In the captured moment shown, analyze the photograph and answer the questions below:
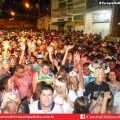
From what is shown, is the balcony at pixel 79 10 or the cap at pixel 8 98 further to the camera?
the balcony at pixel 79 10

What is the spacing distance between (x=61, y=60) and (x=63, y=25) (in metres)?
29.1

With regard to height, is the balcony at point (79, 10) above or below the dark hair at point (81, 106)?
above

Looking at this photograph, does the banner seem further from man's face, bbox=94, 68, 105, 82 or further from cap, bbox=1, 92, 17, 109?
man's face, bbox=94, 68, 105, 82

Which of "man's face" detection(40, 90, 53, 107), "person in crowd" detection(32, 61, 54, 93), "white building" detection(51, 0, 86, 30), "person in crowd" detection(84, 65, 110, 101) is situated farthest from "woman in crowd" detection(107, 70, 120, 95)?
"white building" detection(51, 0, 86, 30)

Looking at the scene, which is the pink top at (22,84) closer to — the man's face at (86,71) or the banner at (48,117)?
the man's face at (86,71)

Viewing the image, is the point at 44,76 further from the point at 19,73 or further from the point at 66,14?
the point at 66,14

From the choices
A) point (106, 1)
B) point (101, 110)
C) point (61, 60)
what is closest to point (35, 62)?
point (61, 60)

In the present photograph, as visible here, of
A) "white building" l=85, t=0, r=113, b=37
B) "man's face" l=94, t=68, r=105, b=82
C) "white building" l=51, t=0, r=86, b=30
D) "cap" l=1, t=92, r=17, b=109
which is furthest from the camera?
"white building" l=51, t=0, r=86, b=30

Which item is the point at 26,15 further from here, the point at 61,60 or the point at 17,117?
the point at 17,117

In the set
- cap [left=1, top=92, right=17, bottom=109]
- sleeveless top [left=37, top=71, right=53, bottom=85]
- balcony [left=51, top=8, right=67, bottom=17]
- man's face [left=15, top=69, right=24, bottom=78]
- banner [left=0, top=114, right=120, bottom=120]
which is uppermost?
balcony [left=51, top=8, right=67, bottom=17]

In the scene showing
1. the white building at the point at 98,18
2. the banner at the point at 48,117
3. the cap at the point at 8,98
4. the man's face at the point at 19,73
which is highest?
the white building at the point at 98,18

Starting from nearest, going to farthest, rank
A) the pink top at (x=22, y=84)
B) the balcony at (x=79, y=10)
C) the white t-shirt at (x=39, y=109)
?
the white t-shirt at (x=39, y=109), the pink top at (x=22, y=84), the balcony at (x=79, y=10)

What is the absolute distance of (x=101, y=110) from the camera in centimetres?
490

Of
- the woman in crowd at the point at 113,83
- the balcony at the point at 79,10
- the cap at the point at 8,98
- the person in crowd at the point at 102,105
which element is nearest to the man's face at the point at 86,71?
the woman in crowd at the point at 113,83
